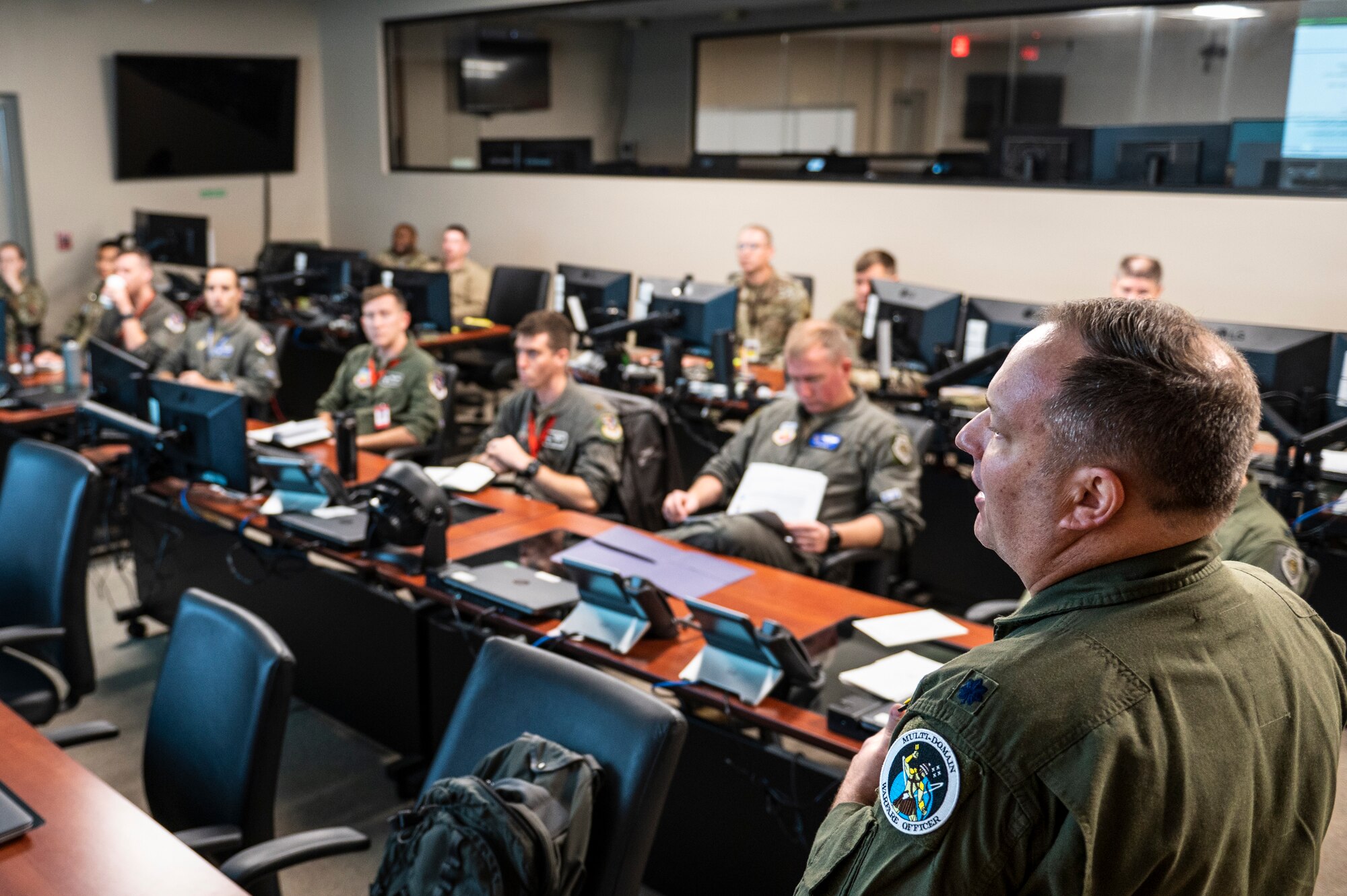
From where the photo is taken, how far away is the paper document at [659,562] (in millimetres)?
2746

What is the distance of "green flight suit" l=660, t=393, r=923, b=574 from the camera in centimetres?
325

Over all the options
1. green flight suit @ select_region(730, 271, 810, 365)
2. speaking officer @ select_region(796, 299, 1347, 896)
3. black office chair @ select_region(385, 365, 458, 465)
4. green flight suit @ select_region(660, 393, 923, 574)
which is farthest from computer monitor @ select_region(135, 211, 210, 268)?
speaking officer @ select_region(796, 299, 1347, 896)

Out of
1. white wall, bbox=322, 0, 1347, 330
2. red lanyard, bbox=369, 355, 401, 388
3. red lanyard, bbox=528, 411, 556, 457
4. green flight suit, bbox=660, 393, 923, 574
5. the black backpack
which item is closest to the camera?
the black backpack

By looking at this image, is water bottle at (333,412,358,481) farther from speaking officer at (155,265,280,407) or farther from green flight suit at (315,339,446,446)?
speaking officer at (155,265,280,407)

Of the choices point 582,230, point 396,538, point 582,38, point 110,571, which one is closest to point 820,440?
Answer: point 396,538

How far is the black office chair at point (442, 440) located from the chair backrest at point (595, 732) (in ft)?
8.92

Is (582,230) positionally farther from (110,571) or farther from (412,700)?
(412,700)

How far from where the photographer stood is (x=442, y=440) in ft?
15.9

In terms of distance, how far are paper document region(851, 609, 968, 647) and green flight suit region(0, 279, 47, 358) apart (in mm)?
6635

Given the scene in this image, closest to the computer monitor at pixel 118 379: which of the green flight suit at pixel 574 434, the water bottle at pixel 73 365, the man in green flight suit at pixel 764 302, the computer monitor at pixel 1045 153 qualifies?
the green flight suit at pixel 574 434

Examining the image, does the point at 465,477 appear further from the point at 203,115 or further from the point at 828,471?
the point at 203,115

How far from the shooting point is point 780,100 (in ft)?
33.1

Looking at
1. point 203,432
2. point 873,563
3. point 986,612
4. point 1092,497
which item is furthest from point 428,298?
point 1092,497

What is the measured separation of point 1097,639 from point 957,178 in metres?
6.36
